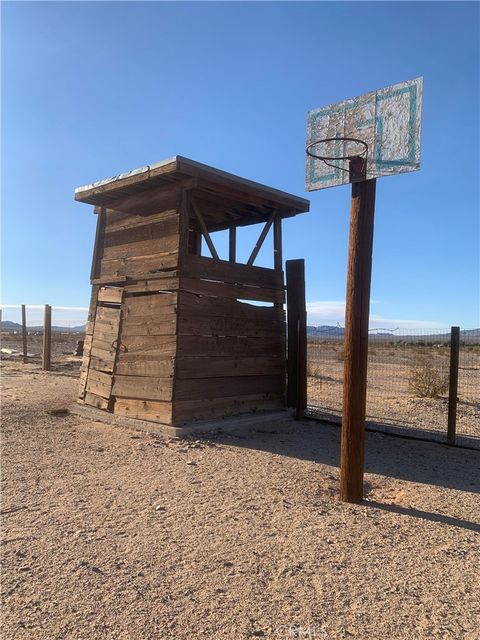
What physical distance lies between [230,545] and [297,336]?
19.1 ft

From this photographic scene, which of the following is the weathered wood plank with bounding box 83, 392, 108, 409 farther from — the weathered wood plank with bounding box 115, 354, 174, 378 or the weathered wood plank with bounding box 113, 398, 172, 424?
the weathered wood plank with bounding box 115, 354, 174, 378

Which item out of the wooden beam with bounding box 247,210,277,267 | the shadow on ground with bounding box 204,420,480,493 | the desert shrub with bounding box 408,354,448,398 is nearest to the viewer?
the shadow on ground with bounding box 204,420,480,493

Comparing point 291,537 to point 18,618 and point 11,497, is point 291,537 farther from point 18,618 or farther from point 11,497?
point 11,497

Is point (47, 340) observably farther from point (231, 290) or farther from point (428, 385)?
point (428, 385)

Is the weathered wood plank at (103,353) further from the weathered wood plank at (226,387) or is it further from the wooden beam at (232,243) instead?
the wooden beam at (232,243)

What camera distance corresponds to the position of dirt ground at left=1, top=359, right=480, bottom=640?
2.83m

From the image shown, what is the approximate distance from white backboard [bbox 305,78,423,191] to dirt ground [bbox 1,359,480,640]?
122 inches

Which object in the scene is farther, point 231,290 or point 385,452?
point 231,290

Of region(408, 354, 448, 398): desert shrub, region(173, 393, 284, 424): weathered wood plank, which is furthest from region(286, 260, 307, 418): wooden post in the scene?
region(408, 354, 448, 398): desert shrub

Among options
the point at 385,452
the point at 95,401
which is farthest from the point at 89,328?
the point at 385,452

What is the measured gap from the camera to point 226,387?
8273 millimetres

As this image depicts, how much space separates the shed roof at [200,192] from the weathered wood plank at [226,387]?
287cm

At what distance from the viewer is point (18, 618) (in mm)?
2797

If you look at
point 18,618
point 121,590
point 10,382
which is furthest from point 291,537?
point 10,382
